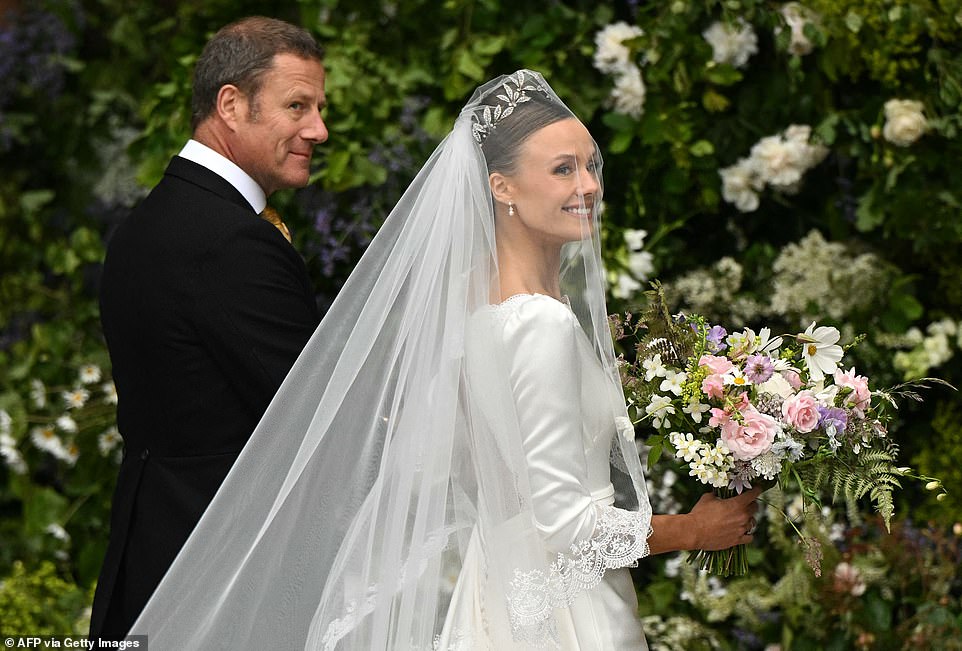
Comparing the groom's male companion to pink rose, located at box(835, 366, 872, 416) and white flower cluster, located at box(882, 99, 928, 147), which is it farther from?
white flower cluster, located at box(882, 99, 928, 147)

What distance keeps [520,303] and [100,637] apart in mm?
1181

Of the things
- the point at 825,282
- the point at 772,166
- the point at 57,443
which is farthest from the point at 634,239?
the point at 57,443

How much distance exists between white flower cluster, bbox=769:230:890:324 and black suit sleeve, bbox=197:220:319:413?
1.90m

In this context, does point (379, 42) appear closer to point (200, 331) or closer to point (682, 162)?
point (682, 162)

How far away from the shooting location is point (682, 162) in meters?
3.75

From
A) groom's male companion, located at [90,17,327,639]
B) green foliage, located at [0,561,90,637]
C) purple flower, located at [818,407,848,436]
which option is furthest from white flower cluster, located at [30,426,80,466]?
purple flower, located at [818,407,848,436]

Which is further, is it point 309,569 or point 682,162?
point 682,162

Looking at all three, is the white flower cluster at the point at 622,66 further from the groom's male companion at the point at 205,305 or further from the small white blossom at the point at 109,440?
the small white blossom at the point at 109,440

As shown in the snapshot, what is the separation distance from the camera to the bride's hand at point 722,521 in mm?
2299

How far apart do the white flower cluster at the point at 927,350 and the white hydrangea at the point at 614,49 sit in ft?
4.21

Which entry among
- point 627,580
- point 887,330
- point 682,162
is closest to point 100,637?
point 627,580

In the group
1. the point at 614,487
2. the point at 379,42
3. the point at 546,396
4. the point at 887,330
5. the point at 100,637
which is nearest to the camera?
the point at 546,396

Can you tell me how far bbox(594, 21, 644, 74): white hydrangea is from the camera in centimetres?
377

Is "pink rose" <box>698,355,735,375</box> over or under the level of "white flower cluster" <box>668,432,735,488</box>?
over
